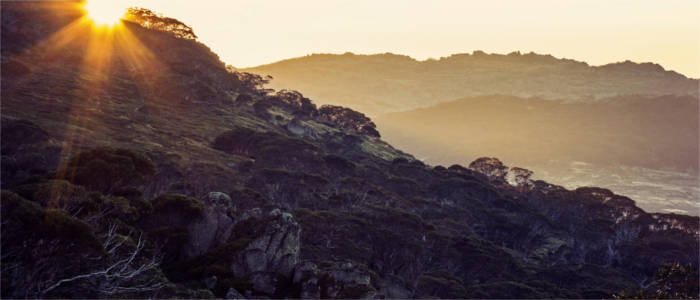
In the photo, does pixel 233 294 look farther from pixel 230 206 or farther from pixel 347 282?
pixel 230 206

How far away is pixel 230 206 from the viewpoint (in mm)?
38969

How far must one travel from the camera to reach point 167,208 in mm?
37656

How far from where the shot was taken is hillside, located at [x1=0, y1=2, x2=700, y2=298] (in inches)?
1009

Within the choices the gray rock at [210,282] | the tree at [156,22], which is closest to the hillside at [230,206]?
the gray rock at [210,282]

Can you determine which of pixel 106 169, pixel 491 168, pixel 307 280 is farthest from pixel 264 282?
pixel 491 168

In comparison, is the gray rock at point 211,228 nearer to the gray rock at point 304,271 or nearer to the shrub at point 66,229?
the gray rock at point 304,271

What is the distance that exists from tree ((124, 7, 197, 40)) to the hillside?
25.3ft

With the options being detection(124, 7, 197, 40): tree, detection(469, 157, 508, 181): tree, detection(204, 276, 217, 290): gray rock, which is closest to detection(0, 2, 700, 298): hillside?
detection(204, 276, 217, 290): gray rock

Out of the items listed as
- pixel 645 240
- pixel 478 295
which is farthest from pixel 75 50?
pixel 645 240

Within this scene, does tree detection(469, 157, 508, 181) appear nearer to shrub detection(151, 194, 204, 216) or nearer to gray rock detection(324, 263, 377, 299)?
gray rock detection(324, 263, 377, 299)

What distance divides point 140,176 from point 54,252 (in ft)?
101

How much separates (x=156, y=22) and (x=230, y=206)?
532 ft

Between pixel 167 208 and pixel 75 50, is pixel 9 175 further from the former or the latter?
pixel 75 50

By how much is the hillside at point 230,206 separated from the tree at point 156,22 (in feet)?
25.3
